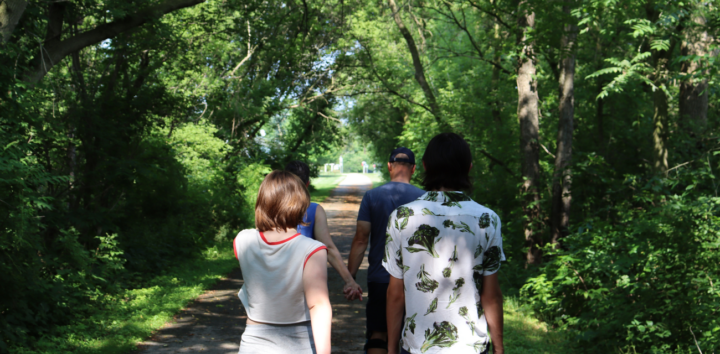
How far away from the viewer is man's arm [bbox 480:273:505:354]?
8.90ft

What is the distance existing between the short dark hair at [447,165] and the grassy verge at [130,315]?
17.1 ft

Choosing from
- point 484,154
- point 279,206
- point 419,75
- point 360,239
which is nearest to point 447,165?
point 279,206

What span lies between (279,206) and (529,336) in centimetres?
595

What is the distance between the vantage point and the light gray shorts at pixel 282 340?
2.64 m

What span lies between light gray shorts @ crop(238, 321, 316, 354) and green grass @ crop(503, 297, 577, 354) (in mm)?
4811

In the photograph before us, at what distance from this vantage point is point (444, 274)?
8.75ft

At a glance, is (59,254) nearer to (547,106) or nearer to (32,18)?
(32,18)

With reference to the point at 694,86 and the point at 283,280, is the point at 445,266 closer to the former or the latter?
the point at 283,280

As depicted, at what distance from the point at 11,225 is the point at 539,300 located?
25.2 feet

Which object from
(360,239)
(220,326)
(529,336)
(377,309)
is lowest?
(529,336)

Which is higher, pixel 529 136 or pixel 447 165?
pixel 529 136

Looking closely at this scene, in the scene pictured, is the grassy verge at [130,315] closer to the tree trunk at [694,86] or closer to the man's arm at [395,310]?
the man's arm at [395,310]

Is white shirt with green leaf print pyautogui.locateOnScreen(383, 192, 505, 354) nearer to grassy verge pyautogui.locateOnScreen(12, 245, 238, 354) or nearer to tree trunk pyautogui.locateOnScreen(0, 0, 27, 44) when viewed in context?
grassy verge pyautogui.locateOnScreen(12, 245, 238, 354)

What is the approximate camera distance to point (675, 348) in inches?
238
